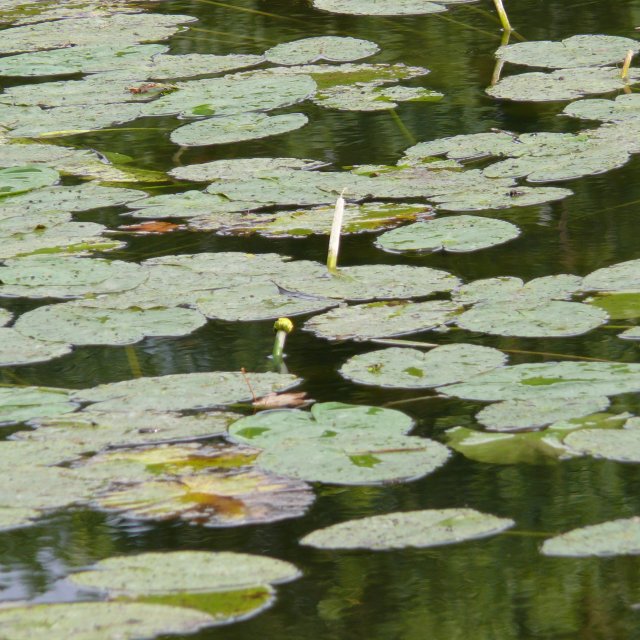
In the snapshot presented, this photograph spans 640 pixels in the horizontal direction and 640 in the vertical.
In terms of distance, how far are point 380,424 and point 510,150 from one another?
5.89 feet

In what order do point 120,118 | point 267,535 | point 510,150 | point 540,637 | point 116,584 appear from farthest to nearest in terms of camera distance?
point 120,118 → point 510,150 → point 267,535 → point 116,584 → point 540,637

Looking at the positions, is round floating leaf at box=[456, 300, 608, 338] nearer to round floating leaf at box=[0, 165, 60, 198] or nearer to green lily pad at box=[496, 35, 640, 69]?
round floating leaf at box=[0, 165, 60, 198]

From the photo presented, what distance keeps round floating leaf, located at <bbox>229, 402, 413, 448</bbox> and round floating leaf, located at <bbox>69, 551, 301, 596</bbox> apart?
351 mm

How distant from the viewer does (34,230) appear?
3.62 metres

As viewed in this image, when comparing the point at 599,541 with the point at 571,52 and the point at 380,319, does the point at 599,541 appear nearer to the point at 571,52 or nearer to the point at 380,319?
the point at 380,319

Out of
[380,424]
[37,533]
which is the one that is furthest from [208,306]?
[37,533]

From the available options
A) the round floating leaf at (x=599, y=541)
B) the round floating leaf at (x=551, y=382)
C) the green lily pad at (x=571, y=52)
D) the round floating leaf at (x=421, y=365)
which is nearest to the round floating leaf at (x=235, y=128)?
the green lily pad at (x=571, y=52)

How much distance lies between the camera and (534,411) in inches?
94.9

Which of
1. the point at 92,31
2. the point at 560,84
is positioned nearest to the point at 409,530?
the point at 560,84

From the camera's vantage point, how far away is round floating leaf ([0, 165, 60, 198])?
13.0 feet

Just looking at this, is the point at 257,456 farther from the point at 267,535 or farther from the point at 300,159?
the point at 300,159

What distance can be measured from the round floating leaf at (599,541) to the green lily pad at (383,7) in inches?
157

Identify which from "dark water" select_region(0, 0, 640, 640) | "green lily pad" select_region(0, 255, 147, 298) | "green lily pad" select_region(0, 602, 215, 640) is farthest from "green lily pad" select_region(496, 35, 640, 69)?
"green lily pad" select_region(0, 602, 215, 640)

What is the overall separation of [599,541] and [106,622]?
0.67 m
